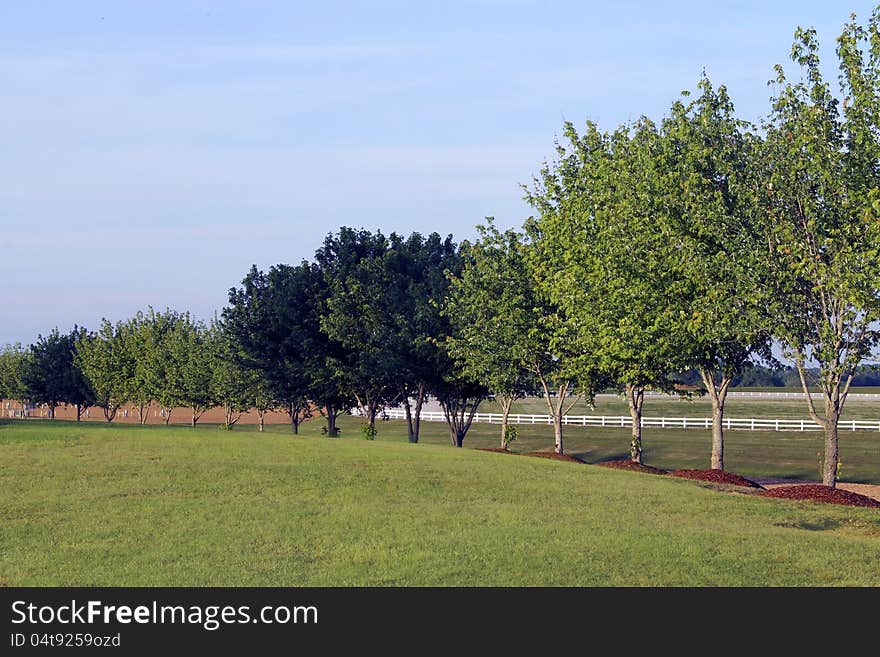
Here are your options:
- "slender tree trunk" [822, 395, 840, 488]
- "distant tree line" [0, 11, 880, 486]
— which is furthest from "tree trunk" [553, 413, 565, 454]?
Result: "slender tree trunk" [822, 395, 840, 488]

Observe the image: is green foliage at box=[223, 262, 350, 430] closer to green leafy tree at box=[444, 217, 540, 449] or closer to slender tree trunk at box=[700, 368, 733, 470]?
green leafy tree at box=[444, 217, 540, 449]

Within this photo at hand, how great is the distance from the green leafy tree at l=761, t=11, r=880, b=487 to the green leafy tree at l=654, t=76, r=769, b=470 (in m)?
0.60

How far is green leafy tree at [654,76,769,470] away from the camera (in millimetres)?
28531

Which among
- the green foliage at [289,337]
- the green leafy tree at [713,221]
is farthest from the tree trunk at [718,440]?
the green foliage at [289,337]

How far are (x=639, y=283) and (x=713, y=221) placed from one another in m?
3.59

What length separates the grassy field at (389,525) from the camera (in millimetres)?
14688

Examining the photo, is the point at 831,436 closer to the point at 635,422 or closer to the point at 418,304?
the point at 635,422

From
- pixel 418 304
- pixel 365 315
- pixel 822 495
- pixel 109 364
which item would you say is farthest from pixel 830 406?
pixel 109 364

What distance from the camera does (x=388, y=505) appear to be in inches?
856

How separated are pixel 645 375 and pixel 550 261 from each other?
20.6 ft

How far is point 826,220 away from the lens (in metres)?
27.8

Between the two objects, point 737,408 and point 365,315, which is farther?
point 737,408

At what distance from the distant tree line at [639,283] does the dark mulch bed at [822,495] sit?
245 cm
